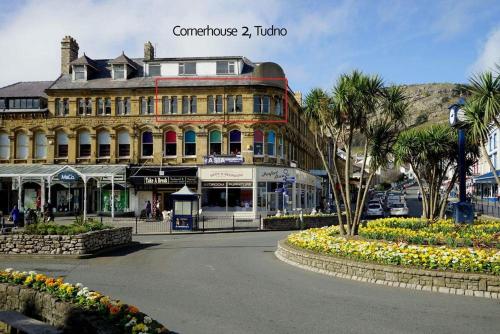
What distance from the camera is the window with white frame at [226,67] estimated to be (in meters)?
42.1

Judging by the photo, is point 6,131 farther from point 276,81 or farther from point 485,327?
point 485,327

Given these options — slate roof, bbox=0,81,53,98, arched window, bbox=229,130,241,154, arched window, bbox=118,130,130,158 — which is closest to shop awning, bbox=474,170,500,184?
arched window, bbox=229,130,241,154

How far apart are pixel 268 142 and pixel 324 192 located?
29.8 metres

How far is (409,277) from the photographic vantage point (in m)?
11.5

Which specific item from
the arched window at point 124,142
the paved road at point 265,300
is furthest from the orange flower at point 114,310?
the arched window at point 124,142

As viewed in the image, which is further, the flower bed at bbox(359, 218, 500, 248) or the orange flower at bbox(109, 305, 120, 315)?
the flower bed at bbox(359, 218, 500, 248)

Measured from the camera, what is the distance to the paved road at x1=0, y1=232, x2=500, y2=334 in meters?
8.25

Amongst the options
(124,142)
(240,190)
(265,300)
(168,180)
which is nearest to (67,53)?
(124,142)

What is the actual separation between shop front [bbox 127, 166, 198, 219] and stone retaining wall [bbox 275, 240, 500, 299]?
26062 mm

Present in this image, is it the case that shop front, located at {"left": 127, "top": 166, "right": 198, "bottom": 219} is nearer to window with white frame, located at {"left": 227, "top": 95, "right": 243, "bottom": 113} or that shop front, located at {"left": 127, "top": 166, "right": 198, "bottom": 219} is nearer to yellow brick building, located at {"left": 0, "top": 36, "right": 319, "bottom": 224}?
yellow brick building, located at {"left": 0, "top": 36, "right": 319, "bottom": 224}

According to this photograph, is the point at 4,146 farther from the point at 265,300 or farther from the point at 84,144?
the point at 265,300

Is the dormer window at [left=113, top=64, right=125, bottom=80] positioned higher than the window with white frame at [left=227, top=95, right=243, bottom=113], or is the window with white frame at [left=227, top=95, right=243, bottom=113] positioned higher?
the dormer window at [left=113, top=64, right=125, bottom=80]

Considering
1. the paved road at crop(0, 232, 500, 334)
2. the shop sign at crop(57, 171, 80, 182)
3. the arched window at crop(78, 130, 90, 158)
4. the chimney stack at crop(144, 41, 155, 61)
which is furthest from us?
the chimney stack at crop(144, 41, 155, 61)

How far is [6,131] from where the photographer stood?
4269 centimetres
